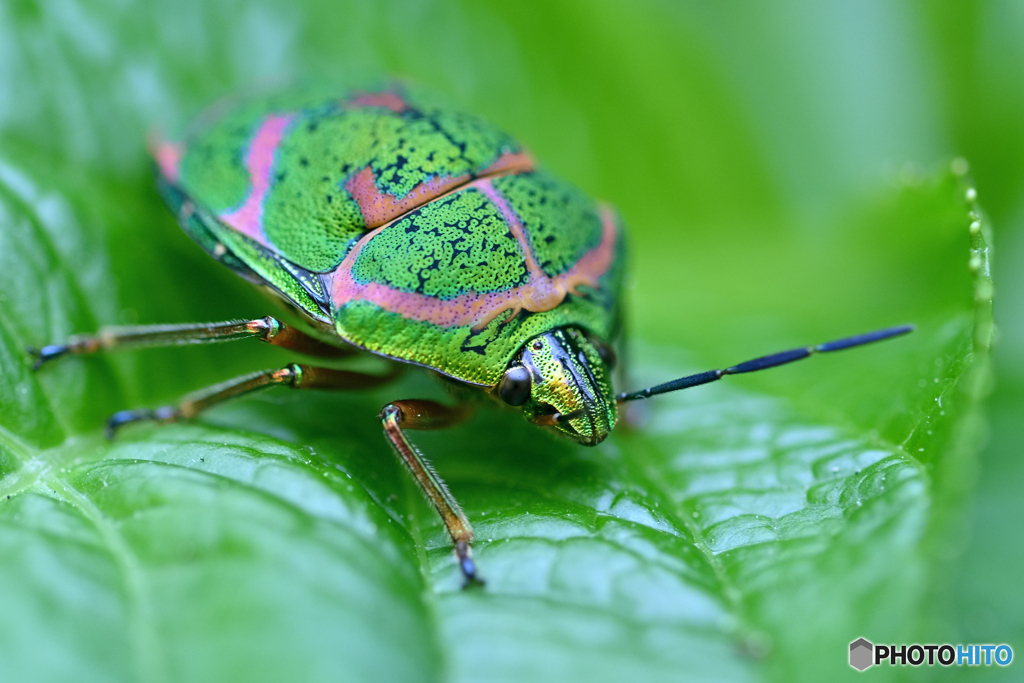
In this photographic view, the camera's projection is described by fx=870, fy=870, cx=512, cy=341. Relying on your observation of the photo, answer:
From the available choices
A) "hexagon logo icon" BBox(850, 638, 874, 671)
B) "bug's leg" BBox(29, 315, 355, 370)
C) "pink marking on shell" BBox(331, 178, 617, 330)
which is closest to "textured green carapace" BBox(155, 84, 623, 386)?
"pink marking on shell" BBox(331, 178, 617, 330)

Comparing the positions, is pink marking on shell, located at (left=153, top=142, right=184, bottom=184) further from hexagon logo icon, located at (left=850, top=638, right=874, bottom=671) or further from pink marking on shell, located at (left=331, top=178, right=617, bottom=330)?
hexagon logo icon, located at (left=850, top=638, right=874, bottom=671)

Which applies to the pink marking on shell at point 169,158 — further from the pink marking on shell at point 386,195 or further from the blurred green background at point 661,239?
the pink marking on shell at point 386,195

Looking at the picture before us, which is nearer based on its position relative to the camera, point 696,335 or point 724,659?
point 724,659

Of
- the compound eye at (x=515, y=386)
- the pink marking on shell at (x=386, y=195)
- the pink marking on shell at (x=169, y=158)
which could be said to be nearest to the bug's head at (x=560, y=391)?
the compound eye at (x=515, y=386)

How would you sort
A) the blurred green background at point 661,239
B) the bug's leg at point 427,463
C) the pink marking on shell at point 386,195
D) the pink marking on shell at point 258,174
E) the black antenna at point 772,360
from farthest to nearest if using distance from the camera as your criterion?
the pink marking on shell at point 258,174, the pink marking on shell at point 386,195, the black antenna at point 772,360, the bug's leg at point 427,463, the blurred green background at point 661,239

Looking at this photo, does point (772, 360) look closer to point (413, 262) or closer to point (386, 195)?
point (413, 262)

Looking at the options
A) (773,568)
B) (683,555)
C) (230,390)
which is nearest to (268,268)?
(230,390)

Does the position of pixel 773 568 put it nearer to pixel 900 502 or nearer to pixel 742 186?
pixel 900 502
